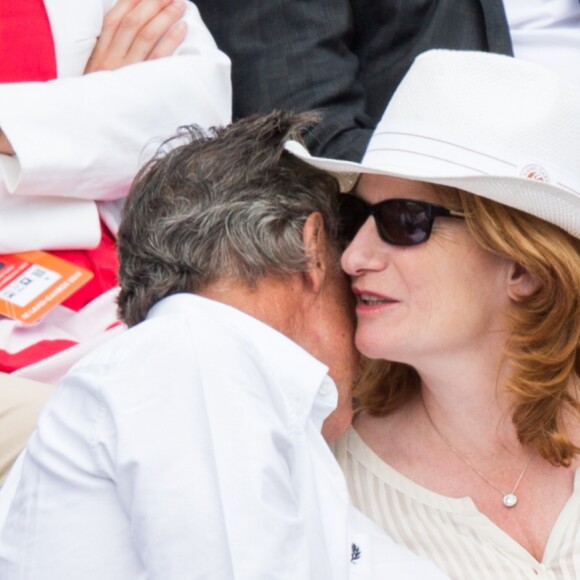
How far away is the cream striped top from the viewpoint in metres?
2.47

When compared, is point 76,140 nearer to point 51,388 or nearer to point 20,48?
point 20,48

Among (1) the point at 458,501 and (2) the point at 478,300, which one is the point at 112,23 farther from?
(1) the point at 458,501

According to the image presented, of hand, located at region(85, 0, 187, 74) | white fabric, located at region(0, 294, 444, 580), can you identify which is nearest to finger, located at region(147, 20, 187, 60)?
hand, located at region(85, 0, 187, 74)

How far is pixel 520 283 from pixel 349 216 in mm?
355

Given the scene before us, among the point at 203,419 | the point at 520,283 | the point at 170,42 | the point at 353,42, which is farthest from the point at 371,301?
the point at 353,42

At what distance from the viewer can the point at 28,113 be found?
9.27 ft

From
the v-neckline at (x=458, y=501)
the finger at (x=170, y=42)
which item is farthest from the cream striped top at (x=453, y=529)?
the finger at (x=170, y=42)

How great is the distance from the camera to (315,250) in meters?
2.42

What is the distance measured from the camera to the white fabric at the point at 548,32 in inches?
131

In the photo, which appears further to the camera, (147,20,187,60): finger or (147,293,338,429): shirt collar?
(147,20,187,60): finger

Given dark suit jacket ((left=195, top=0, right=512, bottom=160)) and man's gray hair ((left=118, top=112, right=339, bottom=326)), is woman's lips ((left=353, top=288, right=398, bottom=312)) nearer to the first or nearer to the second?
man's gray hair ((left=118, top=112, right=339, bottom=326))

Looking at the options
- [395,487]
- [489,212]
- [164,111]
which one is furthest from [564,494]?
[164,111]

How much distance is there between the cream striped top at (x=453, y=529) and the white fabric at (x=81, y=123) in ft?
2.64

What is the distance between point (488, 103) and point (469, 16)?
929 millimetres
